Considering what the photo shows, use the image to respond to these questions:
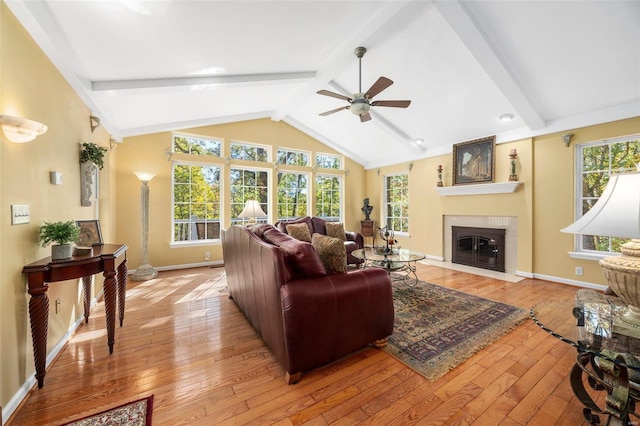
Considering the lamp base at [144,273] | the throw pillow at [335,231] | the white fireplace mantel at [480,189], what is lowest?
the lamp base at [144,273]

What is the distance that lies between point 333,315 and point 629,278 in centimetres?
154

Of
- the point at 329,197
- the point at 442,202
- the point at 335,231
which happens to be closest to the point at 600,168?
the point at 442,202

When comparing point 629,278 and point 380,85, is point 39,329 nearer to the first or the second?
point 629,278

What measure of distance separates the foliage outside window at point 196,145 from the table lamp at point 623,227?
5.49 meters

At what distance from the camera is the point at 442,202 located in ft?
17.8

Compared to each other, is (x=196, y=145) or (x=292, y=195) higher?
(x=196, y=145)

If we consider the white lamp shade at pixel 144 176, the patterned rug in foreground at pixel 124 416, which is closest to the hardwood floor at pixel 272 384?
the patterned rug in foreground at pixel 124 416

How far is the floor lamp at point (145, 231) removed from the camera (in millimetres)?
4184

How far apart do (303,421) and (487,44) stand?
13.0 ft

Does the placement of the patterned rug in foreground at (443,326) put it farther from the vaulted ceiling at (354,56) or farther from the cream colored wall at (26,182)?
the vaulted ceiling at (354,56)

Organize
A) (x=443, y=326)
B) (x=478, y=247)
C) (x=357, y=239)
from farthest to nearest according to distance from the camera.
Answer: (x=357, y=239) < (x=478, y=247) < (x=443, y=326)

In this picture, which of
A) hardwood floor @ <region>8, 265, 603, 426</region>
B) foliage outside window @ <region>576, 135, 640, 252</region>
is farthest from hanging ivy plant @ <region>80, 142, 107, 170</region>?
foliage outside window @ <region>576, 135, 640, 252</region>

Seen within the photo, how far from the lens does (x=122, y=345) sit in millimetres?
2160

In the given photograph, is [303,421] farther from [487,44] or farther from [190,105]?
[190,105]
